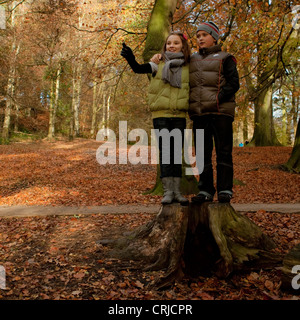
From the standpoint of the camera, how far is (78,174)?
454 inches

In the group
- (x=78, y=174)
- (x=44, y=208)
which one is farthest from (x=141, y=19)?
(x=44, y=208)

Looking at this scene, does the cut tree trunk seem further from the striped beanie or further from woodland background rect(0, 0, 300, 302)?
the striped beanie

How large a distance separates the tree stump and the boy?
3.42 ft

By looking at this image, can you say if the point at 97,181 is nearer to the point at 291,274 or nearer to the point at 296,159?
the point at 296,159

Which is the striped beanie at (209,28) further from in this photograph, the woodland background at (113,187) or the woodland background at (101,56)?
the woodland background at (101,56)

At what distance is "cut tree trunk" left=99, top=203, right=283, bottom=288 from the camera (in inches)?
147

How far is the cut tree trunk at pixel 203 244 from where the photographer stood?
3.73 metres

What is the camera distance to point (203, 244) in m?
3.96

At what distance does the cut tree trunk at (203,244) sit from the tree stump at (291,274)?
0.52 m

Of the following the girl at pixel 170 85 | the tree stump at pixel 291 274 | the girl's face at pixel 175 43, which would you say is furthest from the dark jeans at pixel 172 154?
the tree stump at pixel 291 274

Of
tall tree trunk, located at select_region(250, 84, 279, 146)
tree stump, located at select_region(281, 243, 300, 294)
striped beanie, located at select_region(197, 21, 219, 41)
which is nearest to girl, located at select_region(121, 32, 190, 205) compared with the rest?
striped beanie, located at select_region(197, 21, 219, 41)

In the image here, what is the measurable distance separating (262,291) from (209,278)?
67cm

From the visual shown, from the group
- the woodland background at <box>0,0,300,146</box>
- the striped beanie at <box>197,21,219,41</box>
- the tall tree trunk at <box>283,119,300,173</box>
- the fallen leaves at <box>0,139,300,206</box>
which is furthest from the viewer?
the woodland background at <box>0,0,300,146</box>

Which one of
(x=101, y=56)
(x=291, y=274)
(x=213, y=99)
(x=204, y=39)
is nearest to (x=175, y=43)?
(x=204, y=39)
